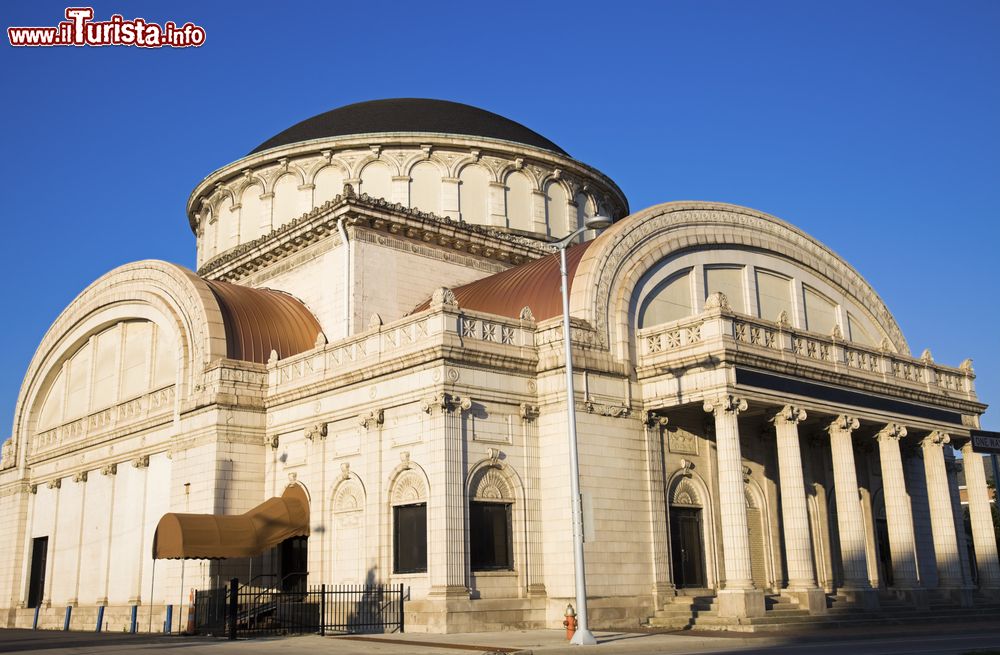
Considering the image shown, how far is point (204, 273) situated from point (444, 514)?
24.3 m

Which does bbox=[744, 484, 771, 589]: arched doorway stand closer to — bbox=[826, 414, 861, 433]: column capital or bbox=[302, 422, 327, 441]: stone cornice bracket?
bbox=[826, 414, 861, 433]: column capital

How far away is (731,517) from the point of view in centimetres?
2861

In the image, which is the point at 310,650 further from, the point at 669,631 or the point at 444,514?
the point at 669,631

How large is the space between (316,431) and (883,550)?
2184 cm

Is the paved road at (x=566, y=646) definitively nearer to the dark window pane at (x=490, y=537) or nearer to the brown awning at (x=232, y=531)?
the dark window pane at (x=490, y=537)

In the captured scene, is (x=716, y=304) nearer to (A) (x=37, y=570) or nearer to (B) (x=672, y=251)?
(B) (x=672, y=251)

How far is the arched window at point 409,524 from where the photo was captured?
93.4ft

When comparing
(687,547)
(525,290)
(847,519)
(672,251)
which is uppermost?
(672,251)

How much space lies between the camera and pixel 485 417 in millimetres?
29312

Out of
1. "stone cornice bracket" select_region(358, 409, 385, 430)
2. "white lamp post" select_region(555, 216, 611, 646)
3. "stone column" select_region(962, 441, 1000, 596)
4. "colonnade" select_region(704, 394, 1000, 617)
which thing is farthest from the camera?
"stone column" select_region(962, 441, 1000, 596)

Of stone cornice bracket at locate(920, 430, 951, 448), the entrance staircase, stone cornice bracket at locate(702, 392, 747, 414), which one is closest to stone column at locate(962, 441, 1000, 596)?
stone cornice bracket at locate(920, 430, 951, 448)

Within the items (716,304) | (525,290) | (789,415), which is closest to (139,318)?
(525,290)

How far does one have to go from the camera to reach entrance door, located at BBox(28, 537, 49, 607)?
148 ft

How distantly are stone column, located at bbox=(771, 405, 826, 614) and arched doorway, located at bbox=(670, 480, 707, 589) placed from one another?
322 cm
